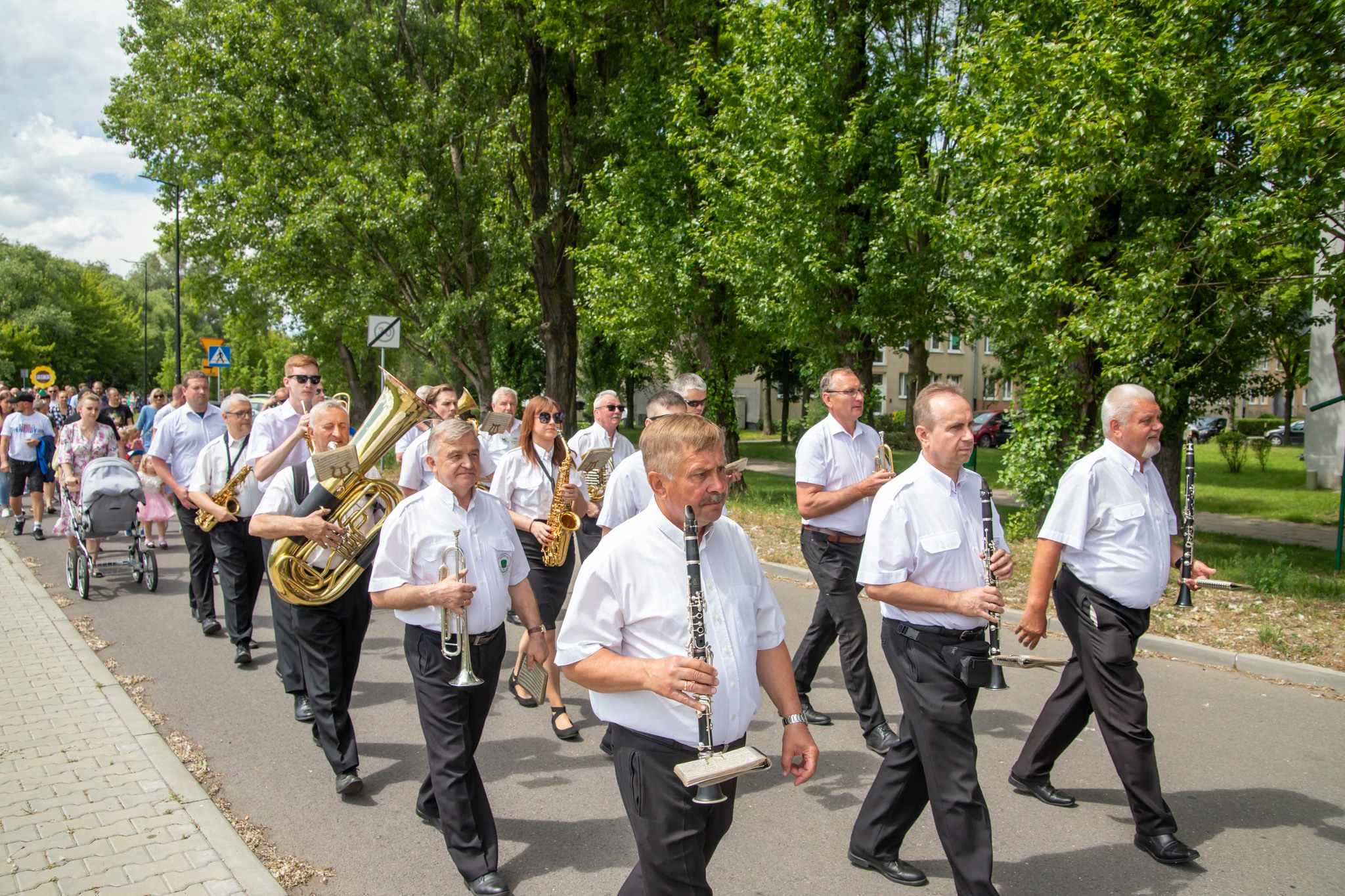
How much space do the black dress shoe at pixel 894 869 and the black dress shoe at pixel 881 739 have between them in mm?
1222

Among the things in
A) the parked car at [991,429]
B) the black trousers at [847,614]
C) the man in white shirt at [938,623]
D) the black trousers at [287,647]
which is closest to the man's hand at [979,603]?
the man in white shirt at [938,623]

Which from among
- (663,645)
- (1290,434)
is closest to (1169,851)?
(663,645)

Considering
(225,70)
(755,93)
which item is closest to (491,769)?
(755,93)

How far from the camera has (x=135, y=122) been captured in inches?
1073

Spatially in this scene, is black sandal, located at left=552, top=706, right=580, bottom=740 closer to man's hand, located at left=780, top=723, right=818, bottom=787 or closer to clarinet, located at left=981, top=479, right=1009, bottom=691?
clarinet, located at left=981, top=479, right=1009, bottom=691

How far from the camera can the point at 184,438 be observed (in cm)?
818

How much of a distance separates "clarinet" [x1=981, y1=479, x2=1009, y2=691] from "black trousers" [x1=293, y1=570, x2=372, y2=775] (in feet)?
10.3

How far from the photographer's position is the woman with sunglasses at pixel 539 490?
5.85m

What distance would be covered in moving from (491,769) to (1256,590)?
767cm

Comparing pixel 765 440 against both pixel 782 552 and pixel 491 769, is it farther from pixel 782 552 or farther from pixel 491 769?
pixel 491 769

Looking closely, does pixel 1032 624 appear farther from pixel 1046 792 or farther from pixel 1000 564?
pixel 1046 792

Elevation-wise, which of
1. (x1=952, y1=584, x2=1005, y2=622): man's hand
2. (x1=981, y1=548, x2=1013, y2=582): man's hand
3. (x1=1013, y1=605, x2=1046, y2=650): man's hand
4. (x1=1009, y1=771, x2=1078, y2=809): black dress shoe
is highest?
(x1=981, y1=548, x2=1013, y2=582): man's hand

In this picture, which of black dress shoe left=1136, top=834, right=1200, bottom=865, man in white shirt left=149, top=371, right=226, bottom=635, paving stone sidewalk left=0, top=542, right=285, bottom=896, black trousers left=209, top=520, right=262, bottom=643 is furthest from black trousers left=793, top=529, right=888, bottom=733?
man in white shirt left=149, top=371, right=226, bottom=635

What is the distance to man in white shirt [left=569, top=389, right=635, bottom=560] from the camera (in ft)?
20.8
